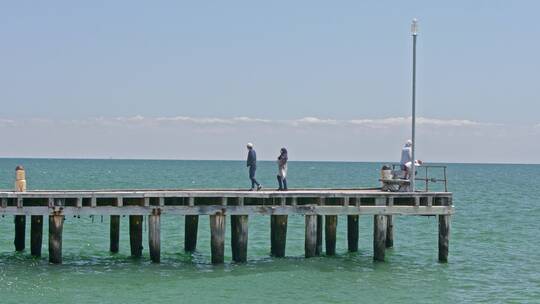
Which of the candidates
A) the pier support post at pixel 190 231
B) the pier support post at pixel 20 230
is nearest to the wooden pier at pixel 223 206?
the pier support post at pixel 20 230

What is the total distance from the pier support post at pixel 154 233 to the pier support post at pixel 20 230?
6.03 metres

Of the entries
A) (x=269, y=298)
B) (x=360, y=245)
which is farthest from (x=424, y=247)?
(x=269, y=298)

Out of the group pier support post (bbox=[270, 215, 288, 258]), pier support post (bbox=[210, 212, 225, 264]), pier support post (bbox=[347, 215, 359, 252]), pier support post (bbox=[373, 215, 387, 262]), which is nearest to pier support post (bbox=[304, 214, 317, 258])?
pier support post (bbox=[270, 215, 288, 258])

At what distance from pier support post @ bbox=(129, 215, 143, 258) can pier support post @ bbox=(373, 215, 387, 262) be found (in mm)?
8069

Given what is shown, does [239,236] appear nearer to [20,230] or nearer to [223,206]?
[223,206]

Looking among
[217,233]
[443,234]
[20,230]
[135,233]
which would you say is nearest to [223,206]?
[217,233]

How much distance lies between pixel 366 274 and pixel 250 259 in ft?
17.3

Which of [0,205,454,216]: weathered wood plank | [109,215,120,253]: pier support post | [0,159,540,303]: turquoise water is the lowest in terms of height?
[0,159,540,303]: turquoise water

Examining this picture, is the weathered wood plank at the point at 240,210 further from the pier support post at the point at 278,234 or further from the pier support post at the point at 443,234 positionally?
the pier support post at the point at 278,234

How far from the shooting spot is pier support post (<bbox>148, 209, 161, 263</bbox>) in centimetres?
3089

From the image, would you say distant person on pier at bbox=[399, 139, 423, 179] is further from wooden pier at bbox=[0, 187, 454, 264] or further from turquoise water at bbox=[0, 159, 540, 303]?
turquoise water at bbox=[0, 159, 540, 303]

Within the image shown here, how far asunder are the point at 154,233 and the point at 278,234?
14.8ft

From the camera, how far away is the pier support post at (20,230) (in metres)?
35.3

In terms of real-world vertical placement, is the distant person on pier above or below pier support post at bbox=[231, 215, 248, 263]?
above
